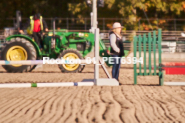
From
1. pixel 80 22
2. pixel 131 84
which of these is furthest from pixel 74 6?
pixel 131 84

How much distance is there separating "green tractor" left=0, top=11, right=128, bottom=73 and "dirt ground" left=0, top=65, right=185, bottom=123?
5040 millimetres

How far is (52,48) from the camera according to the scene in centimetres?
1669

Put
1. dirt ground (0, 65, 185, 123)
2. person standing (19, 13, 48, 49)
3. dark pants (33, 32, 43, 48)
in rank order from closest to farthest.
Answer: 1. dirt ground (0, 65, 185, 123)
2. person standing (19, 13, 48, 49)
3. dark pants (33, 32, 43, 48)

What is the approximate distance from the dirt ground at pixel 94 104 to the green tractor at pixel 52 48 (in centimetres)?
504

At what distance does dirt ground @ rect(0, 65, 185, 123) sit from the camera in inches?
279

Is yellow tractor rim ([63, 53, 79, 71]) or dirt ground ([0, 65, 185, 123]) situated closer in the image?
dirt ground ([0, 65, 185, 123])

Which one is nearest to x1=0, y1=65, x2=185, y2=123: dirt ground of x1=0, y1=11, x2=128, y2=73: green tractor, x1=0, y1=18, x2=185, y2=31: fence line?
x1=0, y1=11, x2=128, y2=73: green tractor

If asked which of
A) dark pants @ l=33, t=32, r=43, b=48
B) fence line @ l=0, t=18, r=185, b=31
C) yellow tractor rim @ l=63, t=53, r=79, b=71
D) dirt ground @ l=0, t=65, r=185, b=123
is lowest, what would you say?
dirt ground @ l=0, t=65, r=185, b=123

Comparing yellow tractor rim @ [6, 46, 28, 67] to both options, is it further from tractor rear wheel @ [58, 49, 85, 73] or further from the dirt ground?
the dirt ground

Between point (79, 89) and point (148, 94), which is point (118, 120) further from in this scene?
point (79, 89)

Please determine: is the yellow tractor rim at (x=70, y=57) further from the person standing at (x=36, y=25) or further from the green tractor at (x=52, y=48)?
the person standing at (x=36, y=25)

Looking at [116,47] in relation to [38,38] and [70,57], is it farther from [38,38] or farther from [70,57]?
[38,38]

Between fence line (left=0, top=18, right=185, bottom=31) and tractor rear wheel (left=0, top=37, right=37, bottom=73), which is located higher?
fence line (left=0, top=18, right=185, bottom=31)

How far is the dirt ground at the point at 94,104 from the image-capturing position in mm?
7082
